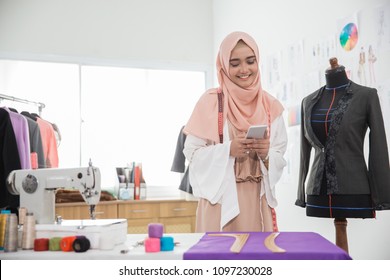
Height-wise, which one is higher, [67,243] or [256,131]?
[256,131]

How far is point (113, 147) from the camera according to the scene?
441cm

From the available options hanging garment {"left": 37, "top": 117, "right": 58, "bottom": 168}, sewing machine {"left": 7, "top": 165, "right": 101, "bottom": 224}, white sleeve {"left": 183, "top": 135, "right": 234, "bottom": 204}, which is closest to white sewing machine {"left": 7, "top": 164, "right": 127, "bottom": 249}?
sewing machine {"left": 7, "top": 165, "right": 101, "bottom": 224}

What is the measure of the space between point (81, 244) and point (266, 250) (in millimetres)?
558

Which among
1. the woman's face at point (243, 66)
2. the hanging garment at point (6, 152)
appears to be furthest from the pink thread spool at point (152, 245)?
the hanging garment at point (6, 152)

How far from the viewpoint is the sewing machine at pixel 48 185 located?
1554mm

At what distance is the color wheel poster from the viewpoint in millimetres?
2577

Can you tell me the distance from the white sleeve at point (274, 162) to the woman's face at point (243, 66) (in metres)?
0.22

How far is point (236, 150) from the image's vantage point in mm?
1766

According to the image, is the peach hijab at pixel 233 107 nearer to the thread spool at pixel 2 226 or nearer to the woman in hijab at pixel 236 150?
the woman in hijab at pixel 236 150

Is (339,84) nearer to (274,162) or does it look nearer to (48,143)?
(274,162)

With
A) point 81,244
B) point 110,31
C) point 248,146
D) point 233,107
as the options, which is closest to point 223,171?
point 248,146

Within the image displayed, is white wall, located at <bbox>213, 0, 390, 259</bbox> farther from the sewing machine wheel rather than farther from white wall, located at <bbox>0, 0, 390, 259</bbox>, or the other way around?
the sewing machine wheel

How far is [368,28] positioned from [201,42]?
2.45 m
